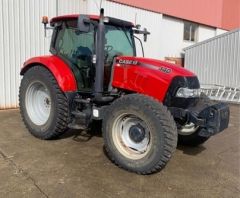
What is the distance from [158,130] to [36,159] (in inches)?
68.4

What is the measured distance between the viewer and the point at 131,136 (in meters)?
4.05

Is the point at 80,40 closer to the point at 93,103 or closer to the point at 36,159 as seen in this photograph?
the point at 93,103

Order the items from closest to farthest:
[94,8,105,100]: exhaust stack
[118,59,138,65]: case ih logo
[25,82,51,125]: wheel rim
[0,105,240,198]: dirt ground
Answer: [0,105,240,198]: dirt ground
[118,59,138,65]: case ih logo
[94,8,105,100]: exhaust stack
[25,82,51,125]: wheel rim

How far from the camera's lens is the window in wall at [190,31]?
47.5 feet

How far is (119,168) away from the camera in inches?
157

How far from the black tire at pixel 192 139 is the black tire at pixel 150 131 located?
4.51 feet

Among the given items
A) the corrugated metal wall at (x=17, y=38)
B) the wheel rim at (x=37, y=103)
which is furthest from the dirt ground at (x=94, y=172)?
the corrugated metal wall at (x=17, y=38)

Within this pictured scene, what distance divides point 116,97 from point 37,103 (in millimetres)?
1660

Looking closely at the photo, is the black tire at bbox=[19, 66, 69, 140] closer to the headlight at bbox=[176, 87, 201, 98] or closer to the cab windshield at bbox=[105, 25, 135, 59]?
the cab windshield at bbox=[105, 25, 135, 59]

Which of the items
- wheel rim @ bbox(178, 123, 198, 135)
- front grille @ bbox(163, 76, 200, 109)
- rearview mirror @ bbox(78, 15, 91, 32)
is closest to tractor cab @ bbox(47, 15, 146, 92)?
rearview mirror @ bbox(78, 15, 91, 32)

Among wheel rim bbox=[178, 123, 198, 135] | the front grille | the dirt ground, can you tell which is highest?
the front grille

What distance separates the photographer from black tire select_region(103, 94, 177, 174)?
3.58 metres

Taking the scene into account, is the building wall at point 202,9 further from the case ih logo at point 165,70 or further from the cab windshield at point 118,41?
the case ih logo at point 165,70

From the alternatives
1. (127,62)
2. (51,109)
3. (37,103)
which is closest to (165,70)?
(127,62)
